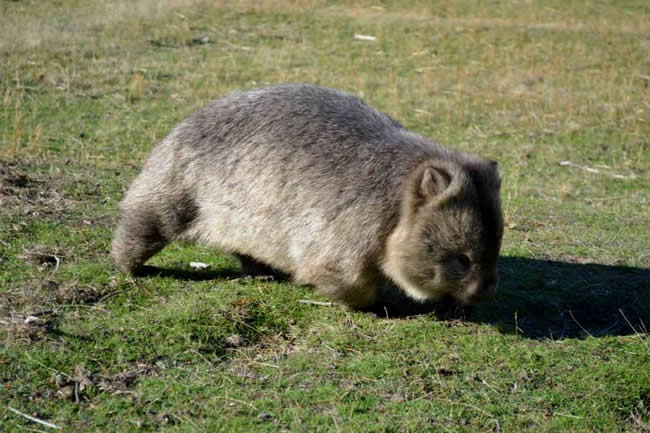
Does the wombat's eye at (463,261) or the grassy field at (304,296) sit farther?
the wombat's eye at (463,261)

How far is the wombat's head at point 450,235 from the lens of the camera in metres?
4.40

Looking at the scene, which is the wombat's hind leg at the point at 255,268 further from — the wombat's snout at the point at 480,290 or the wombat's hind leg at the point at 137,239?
the wombat's snout at the point at 480,290

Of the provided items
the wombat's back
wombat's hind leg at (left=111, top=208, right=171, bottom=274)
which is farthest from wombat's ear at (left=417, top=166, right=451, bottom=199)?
wombat's hind leg at (left=111, top=208, right=171, bottom=274)

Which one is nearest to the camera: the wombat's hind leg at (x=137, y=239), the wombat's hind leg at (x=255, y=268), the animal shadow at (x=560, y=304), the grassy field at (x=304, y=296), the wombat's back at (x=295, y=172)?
the grassy field at (x=304, y=296)

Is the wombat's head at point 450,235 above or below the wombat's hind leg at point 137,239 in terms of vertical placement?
above

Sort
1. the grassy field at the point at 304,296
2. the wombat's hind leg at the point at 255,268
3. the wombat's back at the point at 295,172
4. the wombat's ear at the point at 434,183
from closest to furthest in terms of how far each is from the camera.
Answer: the grassy field at the point at 304,296, the wombat's ear at the point at 434,183, the wombat's back at the point at 295,172, the wombat's hind leg at the point at 255,268

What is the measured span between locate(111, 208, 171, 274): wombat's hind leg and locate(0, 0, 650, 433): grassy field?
0.49ft

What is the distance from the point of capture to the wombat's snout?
14.5 ft

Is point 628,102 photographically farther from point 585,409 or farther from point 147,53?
point 585,409

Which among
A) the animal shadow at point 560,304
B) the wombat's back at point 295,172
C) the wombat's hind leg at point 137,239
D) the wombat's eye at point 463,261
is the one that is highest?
the wombat's back at point 295,172

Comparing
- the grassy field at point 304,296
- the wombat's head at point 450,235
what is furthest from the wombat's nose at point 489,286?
the grassy field at point 304,296

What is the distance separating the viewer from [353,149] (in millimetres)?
4824

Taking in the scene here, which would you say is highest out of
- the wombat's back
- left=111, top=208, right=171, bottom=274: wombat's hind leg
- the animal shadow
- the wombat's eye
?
the wombat's back

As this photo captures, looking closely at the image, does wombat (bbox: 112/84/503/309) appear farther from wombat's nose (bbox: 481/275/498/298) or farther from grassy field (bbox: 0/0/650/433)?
grassy field (bbox: 0/0/650/433)
